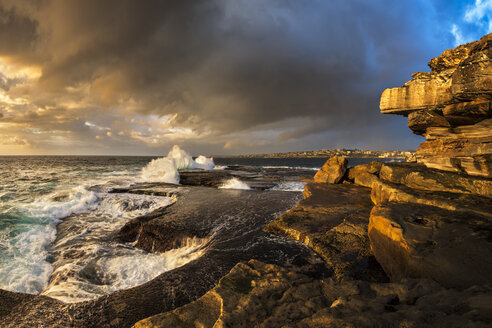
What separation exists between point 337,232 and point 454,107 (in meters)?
5.31

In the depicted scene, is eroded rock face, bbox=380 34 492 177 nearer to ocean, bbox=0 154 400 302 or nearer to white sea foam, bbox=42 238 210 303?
white sea foam, bbox=42 238 210 303

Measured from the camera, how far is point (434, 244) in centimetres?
364

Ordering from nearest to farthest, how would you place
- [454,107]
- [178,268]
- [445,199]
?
[178,268], [445,199], [454,107]

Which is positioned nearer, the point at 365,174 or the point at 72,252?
the point at 72,252

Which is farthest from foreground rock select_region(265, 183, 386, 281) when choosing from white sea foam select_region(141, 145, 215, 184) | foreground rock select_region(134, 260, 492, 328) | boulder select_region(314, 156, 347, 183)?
white sea foam select_region(141, 145, 215, 184)

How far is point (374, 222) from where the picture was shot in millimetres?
4883

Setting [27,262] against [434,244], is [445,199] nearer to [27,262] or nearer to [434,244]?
[434,244]

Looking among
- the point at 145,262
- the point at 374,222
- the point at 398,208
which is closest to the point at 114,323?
the point at 145,262

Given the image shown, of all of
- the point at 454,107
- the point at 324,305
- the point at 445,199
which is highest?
the point at 454,107

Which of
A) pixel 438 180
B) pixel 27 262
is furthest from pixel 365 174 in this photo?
pixel 27 262

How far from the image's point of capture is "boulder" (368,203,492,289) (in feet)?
10.2

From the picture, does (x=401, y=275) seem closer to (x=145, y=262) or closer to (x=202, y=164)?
(x=145, y=262)

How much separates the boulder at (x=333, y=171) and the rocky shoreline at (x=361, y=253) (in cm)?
653

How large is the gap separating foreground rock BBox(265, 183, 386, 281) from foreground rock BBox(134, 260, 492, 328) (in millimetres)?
1530
